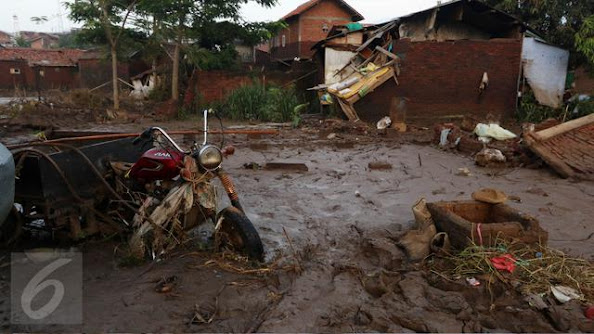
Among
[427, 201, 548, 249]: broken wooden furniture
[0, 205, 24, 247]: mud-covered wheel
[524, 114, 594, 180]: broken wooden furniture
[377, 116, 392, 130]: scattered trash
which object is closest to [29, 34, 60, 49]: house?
[377, 116, 392, 130]: scattered trash

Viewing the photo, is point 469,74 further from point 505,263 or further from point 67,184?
point 67,184

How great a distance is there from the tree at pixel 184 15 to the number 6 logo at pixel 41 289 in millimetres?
13625

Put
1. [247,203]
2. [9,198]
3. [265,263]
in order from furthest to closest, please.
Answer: [247,203], [265,263], [9,198]

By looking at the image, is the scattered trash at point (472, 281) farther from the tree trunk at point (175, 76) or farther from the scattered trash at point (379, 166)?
the tree trunk at point (175, 76)

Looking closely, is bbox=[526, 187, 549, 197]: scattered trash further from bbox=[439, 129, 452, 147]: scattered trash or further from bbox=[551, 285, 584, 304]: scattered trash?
bbox=[439, 129, 452, 147]: scattered trash

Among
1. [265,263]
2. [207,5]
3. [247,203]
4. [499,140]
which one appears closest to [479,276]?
[265,263]

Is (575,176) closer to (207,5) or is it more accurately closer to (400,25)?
(400,25)

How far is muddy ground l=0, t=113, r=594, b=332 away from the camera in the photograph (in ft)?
9.67

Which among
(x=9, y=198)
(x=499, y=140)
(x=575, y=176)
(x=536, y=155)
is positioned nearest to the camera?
(x=9, y=198)

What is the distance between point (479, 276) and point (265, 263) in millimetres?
1699

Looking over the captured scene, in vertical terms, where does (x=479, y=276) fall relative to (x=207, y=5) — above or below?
below

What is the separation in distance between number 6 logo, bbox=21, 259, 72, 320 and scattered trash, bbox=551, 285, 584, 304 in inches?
138

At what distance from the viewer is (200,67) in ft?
59.4

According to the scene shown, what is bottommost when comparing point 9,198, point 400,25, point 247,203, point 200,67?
point 247,203
